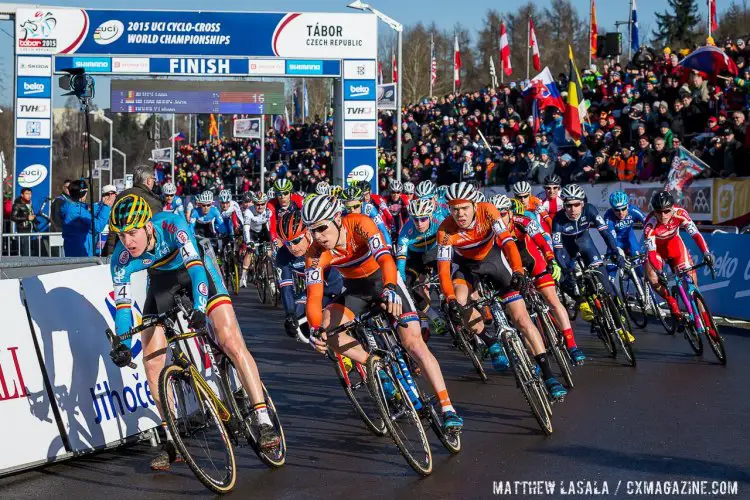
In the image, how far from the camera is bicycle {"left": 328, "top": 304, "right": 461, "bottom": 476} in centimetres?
679

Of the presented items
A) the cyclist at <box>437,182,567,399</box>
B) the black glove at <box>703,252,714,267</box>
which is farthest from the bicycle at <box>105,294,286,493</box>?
the black glove at <box>703,252,714,267</box>

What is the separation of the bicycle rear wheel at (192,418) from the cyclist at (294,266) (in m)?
1.62

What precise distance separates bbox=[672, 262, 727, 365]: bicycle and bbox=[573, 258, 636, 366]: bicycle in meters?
0.71

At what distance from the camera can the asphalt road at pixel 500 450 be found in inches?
258

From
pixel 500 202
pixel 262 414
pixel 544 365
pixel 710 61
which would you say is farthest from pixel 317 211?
pixel 710 61

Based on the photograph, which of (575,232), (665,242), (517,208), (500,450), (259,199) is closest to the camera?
(500,450)

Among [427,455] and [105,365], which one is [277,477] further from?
[105,365]

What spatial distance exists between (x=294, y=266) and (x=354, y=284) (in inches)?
144

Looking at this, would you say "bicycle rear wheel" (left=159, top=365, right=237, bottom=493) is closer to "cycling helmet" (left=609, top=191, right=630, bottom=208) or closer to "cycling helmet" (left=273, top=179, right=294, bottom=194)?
"cycling helmet" (left=609, top=191, right=630, bottom=208)

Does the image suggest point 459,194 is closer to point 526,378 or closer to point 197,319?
point 526,378

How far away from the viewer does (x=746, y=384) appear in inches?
403

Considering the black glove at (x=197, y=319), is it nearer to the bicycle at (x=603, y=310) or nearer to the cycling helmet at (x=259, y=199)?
the bicycle at (x=603, y=310)

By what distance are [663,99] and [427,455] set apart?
54.9 ft

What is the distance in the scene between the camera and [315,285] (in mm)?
7660
